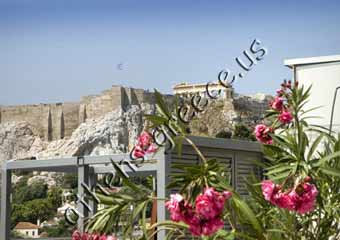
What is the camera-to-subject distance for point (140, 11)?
849 cm

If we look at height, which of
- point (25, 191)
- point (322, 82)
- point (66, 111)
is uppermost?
point (66, 111)

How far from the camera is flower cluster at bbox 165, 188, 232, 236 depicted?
9.35 ft

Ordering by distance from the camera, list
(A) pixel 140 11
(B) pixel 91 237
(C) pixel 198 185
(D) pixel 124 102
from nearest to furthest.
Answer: (C) pixel 198 185 < (B) pixel 91 237 < (A) pixel 140 11 < (D) pixel 124 102

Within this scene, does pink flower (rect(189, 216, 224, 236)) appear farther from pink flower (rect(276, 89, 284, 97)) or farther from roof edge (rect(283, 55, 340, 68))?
roof edge (rect(283, 55, 340, 68))

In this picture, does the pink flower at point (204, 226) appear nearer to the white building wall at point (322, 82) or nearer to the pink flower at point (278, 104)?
the pink flower at point (278, 104)

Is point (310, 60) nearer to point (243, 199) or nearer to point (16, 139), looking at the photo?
point (243, 199)

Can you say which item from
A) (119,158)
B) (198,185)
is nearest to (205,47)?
(119,158)

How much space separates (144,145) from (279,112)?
0.98 metres

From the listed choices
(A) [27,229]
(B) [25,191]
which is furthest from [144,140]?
(B) [25,191]

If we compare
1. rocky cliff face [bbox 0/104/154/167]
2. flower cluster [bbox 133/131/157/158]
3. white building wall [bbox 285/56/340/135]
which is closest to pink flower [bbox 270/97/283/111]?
flower cluster [bbox 133/131/157/158]

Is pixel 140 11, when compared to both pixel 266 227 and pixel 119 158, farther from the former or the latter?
pixel 266 227

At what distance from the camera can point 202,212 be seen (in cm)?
285

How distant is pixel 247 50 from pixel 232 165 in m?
2.32

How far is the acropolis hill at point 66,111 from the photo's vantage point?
236 ft
